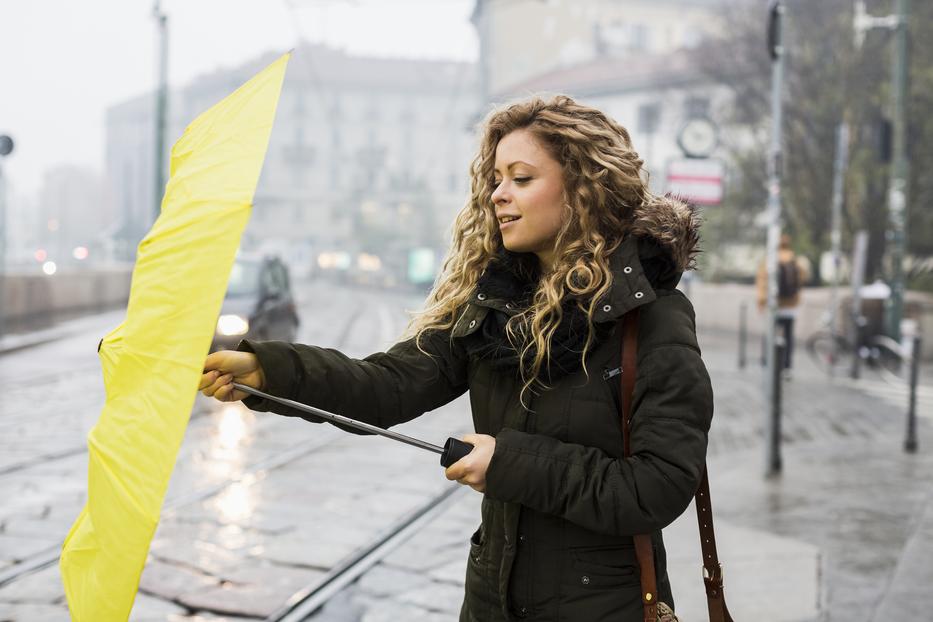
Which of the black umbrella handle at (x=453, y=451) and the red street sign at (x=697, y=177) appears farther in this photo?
the red street sign at (x=697, y=177)

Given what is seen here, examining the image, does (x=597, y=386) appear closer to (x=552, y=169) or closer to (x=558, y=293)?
(x=558, y=293)

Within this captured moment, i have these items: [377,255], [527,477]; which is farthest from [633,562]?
[377,255]

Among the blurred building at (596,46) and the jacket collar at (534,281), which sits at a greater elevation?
the blurred building at (596,46)

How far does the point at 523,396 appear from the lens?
2.16m

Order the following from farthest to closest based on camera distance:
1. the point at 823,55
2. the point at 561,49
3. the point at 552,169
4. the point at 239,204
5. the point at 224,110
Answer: the point at 561,49
the point at 823,55
the point at 552,169
the point at 224,110
the point at 239,204

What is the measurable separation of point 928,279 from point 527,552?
21.0 metres

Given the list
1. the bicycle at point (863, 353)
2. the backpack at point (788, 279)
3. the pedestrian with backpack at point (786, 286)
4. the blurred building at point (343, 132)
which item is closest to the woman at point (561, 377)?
the pedestrian with backpack at point (786, 286)

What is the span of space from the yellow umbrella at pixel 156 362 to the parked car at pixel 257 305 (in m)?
10.5

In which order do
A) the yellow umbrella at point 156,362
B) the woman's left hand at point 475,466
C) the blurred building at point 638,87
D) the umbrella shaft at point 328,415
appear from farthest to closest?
the blurred building at point 638,87 < the umbrella shaft at point 328,415 < the woman's left hand at point 475,466 < the yellow umbrella at point 156,362

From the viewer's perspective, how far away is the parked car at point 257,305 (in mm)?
12688

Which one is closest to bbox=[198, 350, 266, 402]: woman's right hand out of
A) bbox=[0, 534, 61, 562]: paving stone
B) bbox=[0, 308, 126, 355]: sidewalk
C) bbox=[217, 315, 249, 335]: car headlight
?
bbox=[0, 534, 61, 562]: paving stone

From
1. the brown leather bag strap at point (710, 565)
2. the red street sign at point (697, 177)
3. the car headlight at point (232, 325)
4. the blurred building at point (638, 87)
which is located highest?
the blurred building at point (638, 87)

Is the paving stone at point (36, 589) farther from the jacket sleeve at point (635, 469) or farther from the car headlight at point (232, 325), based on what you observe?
the car headlight at point (232, 325)


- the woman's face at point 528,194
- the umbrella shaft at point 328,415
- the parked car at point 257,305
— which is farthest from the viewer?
the parked car at point 257,305
